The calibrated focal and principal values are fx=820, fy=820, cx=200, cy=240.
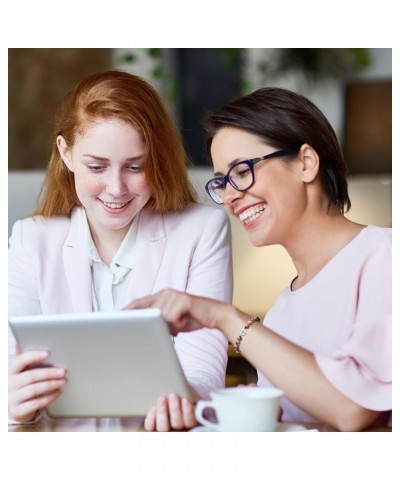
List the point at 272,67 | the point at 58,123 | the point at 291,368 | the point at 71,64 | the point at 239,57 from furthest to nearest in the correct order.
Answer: the point at 239,57 < the point at 272,67 < the point at 71,64 < the point at 58,123 < the point at 291,368

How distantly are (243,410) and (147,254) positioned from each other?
0.48 m

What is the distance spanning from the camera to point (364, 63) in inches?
78.4

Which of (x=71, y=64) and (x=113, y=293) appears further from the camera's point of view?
(x=71, y=64)

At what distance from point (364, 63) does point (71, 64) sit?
0.76 meters

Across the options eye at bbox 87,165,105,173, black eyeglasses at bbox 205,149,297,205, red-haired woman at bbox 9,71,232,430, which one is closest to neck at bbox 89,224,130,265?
red-haired woman at bbox 9,71,232,430

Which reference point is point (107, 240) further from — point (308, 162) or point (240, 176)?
point (308, 162)

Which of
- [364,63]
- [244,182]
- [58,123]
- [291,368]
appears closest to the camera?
[291,368]

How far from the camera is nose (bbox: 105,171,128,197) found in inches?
64.7

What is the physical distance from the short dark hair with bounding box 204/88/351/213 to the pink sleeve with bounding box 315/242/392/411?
16 cm

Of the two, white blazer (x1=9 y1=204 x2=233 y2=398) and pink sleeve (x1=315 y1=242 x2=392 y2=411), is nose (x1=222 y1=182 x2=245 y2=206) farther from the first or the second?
pink sleeve (x1=315 y1=242 x2=392 y2=411)

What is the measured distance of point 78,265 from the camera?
5.57 ft

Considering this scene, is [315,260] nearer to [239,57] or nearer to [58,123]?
[58,123]

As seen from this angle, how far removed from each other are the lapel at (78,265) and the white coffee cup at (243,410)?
40 cm
